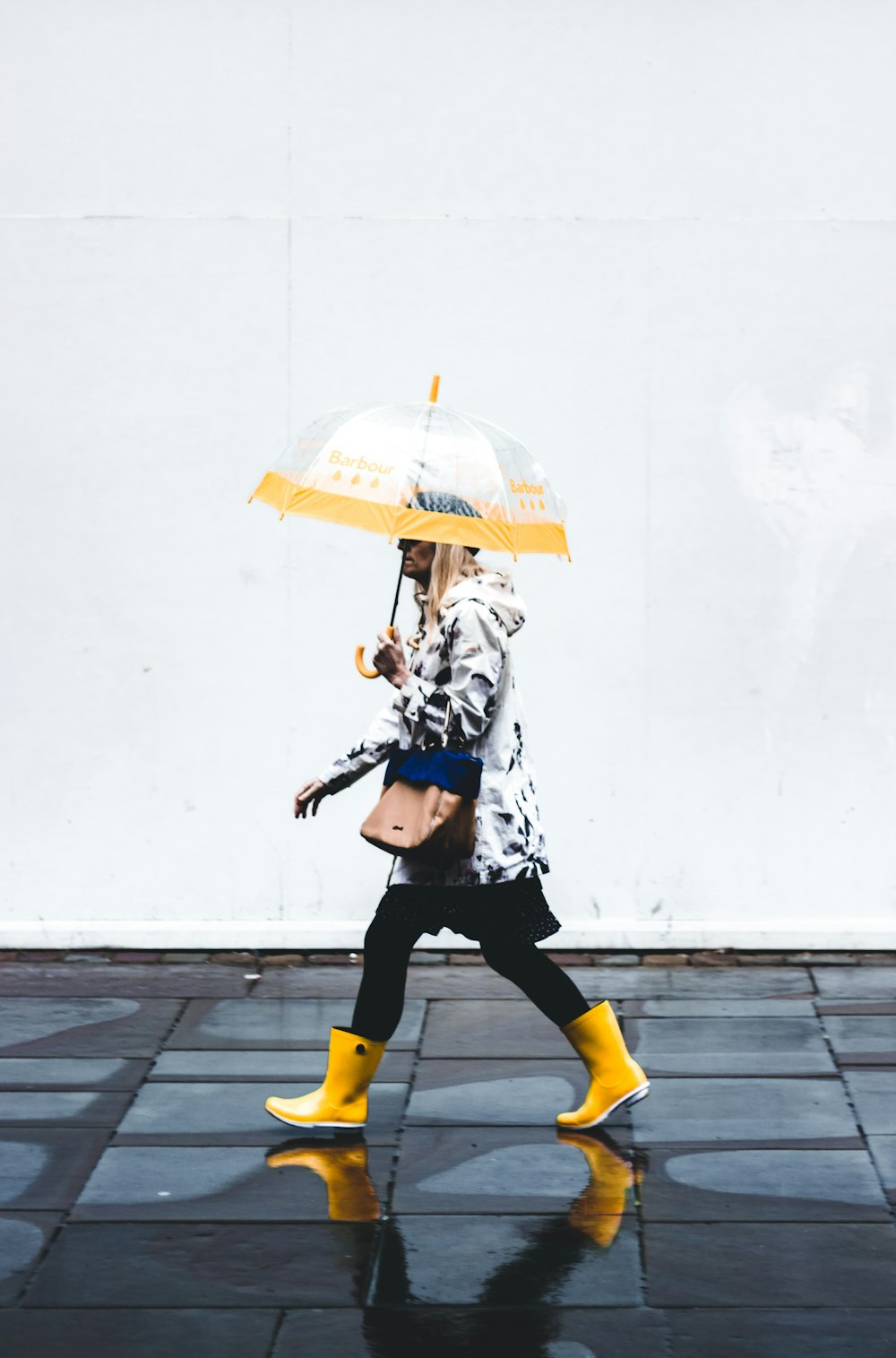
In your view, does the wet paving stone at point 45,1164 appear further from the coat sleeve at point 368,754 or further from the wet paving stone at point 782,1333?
the wet paving stone at point 782,1333

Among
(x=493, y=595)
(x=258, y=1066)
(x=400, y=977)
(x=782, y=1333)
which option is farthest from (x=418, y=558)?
(x=782, y=1333)

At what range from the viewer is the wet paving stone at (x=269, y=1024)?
5.61m

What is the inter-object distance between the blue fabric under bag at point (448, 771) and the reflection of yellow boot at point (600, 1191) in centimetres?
102

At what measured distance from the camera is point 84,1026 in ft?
19.0

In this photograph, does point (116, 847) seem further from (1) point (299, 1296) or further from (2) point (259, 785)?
(1) point (299, 1296)

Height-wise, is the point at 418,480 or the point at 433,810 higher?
the point at 418,480

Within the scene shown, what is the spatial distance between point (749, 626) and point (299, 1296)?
12.0ft

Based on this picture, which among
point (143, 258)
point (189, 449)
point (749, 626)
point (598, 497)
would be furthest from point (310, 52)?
point (749, 626)

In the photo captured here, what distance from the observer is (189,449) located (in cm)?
664

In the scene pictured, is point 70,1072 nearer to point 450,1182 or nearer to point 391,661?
point 450,1182

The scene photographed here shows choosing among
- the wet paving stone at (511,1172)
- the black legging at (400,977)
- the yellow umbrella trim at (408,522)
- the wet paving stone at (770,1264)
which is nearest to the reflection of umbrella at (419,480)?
the yellow umbrella trim at (408,522)

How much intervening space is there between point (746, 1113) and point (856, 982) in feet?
5.37

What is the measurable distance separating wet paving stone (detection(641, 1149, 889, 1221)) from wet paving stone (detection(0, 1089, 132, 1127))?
156 cm

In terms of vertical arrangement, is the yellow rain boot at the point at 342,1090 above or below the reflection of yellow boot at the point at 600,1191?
above
